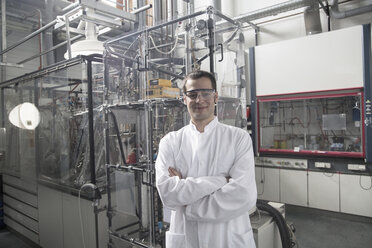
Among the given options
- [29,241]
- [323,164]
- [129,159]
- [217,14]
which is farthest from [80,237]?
[323,164]

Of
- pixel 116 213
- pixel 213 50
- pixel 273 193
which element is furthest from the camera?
pixel 273 193

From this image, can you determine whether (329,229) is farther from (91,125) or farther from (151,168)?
(91,125)

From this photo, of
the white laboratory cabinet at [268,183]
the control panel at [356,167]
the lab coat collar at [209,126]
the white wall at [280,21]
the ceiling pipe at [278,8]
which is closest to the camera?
the lab coat collar at [209,126]

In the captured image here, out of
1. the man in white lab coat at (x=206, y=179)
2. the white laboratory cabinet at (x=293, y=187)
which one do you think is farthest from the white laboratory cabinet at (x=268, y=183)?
the man in white lab coat at (x=206, y=179)

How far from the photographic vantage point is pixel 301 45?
11.6 feet

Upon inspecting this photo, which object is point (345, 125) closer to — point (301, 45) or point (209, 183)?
Result: point (301, 45)

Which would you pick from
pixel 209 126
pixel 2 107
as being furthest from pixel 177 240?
pixel 2 107

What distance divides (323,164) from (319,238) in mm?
955

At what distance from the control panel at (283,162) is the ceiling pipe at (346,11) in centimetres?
198

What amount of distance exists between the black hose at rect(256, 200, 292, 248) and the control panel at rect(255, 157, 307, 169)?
181 centimetres

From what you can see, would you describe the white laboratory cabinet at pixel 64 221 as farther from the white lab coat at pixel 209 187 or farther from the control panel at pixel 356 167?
the control panel at pixel 356 167

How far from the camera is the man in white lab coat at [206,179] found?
1.26m

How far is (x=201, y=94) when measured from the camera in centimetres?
138

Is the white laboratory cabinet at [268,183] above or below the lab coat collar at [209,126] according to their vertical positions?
below
